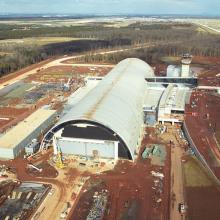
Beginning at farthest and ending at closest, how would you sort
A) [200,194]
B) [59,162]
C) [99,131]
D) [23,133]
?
1. [23,133]
2. [99,131]
3. [59,162]
4. [200,194]

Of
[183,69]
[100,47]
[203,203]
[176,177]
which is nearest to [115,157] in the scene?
[176,177]

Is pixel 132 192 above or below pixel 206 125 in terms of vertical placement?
below

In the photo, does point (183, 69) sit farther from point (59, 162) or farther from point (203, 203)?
point (203, 203)

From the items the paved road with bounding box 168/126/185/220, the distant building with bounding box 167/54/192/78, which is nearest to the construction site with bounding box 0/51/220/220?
the paved road with bounding box 168/126/185/220

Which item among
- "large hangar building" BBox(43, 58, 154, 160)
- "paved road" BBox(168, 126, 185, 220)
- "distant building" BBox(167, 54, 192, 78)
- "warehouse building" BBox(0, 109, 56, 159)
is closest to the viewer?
"paved road" BBox(168, 126, 185, 220)

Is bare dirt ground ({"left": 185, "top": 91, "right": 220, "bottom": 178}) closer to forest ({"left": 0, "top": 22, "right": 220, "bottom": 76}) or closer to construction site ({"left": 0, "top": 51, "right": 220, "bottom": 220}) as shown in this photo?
construction site ({"left": 0, "top": 51, "right": 220, "bottom": 220})

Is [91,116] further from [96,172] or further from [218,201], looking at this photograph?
[218,201]
